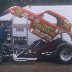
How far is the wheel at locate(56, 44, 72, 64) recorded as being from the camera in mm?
11969

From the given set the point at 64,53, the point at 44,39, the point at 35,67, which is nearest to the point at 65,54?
the point at 64,53

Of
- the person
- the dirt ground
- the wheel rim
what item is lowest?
the dirt ground

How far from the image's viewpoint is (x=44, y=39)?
12.3m

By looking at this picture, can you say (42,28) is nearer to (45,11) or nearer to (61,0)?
(45,11)

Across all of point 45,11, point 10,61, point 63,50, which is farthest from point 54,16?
point 10,61

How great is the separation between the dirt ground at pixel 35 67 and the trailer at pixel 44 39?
0.27 meters

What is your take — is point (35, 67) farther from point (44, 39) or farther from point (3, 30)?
point (3, 30)

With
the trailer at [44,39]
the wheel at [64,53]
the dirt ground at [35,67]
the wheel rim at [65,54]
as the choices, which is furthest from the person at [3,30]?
the wheel rim at [65,54]

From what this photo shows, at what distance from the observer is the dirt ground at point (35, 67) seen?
1087cm

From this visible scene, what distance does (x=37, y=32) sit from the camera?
1228 cm

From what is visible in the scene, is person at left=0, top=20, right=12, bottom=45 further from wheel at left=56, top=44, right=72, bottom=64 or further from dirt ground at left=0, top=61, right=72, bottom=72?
wheel at left=56, top=44, right=72, bottom=64

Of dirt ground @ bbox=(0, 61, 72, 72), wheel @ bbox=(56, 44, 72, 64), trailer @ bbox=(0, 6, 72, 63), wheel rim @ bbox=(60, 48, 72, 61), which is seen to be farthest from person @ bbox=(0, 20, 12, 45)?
wheel rim @ bbox=(60, 48, 72, 61)

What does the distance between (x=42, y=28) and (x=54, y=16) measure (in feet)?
2.18

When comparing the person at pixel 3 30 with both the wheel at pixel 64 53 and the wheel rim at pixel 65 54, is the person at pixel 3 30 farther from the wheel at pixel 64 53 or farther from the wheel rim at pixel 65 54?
the wheel rim at pixel 65 54
